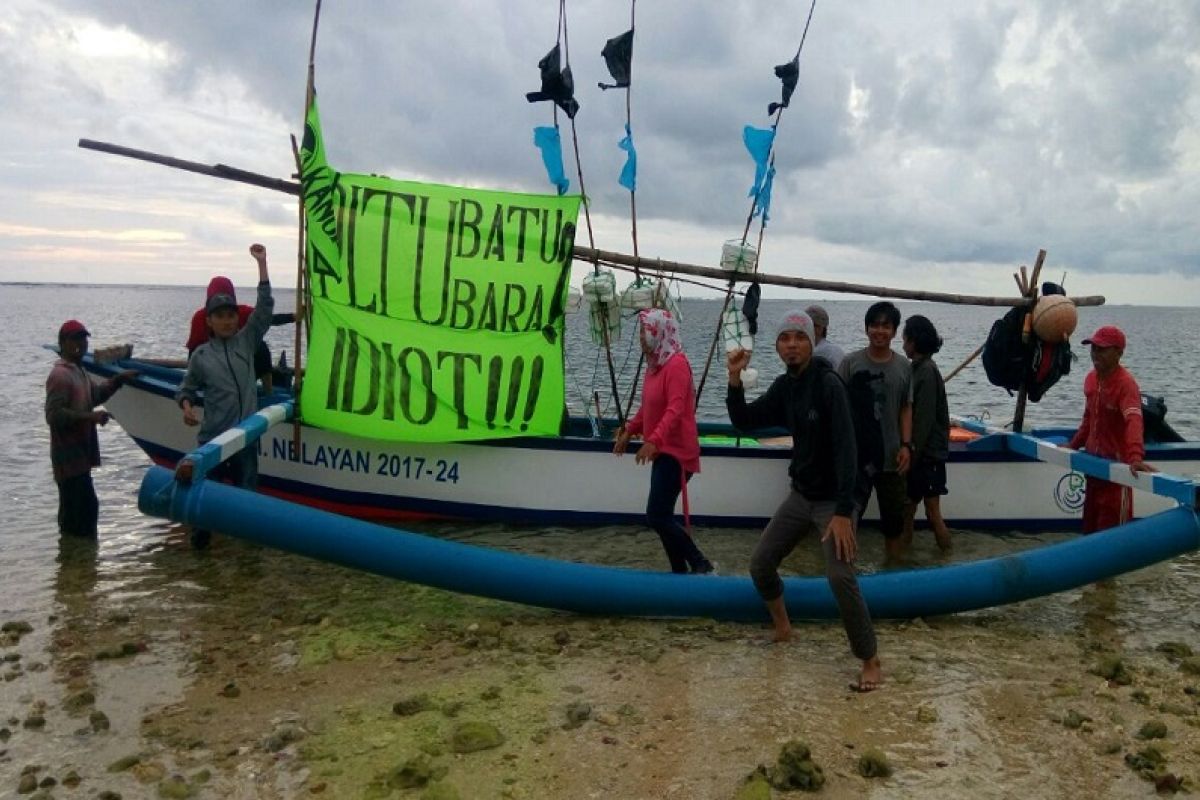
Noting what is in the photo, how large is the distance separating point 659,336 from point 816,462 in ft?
5.54

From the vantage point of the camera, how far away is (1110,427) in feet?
25.2

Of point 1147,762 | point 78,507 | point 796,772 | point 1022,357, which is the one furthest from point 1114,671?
point 78,507

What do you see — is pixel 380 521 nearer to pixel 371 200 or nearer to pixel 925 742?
pixel 371 200

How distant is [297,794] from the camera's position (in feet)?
13.8

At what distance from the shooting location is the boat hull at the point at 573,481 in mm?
8812

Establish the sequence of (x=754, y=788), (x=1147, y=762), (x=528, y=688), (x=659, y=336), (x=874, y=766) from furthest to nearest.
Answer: (x=659, y=336), (x=528, y=688), (x=1147, y=762), (x=874, y=766), (x=754, y=788)

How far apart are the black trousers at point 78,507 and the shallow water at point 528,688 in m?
0.60

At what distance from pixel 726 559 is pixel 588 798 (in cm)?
446

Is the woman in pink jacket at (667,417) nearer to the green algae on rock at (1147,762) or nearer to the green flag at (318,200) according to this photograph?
the green algae on rock at (1147,762)

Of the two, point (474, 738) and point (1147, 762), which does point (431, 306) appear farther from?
point (1147, 762)

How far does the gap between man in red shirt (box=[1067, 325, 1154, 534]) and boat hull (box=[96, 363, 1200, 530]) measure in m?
0.97

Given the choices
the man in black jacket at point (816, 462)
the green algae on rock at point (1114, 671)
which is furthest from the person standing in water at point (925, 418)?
the man in black jacket at point (816, 462)

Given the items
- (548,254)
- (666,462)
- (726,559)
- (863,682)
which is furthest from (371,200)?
(863,682)

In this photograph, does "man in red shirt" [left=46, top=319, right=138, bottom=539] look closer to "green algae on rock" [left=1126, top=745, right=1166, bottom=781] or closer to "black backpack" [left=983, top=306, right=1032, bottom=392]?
"green algae on rock" [left=1126, top=745, right=1166, bottom=781]
